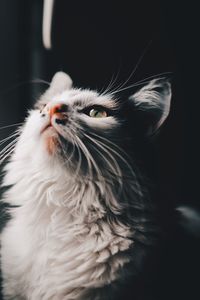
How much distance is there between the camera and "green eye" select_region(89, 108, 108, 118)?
2.85ft

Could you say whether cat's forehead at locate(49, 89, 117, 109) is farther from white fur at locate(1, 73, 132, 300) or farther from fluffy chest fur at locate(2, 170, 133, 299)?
fluffy chest fur at locate(2, 170, 133, 299)

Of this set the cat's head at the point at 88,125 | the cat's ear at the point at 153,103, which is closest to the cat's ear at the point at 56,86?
the cat's head at the point at 88,125

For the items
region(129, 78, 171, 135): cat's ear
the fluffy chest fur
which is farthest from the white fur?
region(129, 78, 171, 135): cat's ear

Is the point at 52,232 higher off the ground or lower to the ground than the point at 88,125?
lower

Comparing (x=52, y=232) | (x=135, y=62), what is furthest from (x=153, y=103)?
(x=52, y=232)

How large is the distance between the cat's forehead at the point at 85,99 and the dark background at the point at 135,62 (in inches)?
1.0

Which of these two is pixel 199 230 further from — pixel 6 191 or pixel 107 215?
pixel 6 191

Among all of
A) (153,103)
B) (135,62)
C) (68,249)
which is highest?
(135,62)

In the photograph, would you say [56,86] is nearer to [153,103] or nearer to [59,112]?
[59,112]

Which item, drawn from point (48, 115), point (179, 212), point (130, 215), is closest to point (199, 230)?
point (179, 212)

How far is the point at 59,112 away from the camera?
847mm

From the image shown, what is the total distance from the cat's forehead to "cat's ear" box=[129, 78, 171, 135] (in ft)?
0.18

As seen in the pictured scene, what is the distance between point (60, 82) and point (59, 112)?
4.1 inches

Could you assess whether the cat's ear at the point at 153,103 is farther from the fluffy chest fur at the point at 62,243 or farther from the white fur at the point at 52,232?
the fluffy chest fur at the point at 62,243
